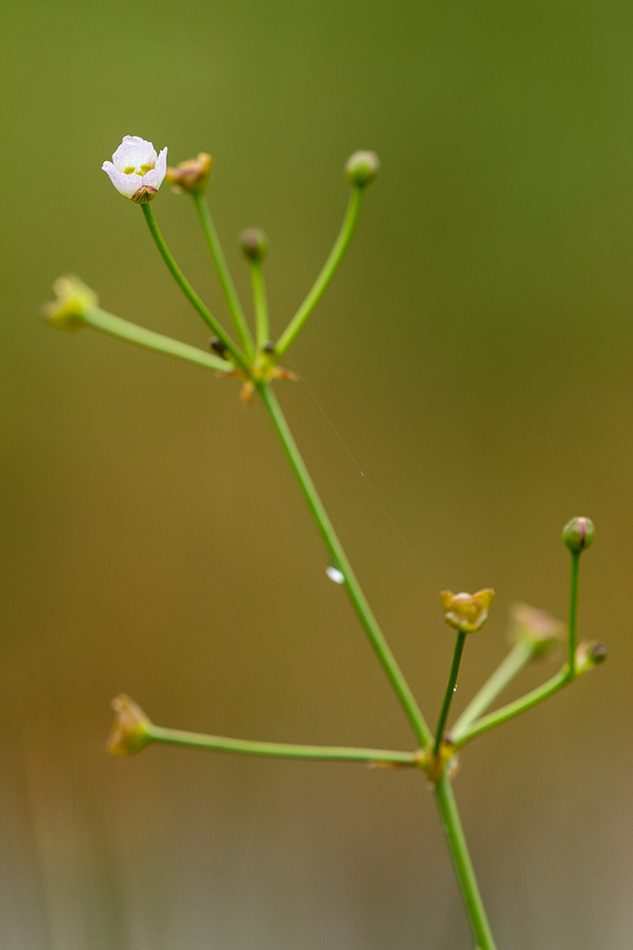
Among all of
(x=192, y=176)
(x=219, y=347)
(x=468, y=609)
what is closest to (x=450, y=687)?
(x=468, y=609)

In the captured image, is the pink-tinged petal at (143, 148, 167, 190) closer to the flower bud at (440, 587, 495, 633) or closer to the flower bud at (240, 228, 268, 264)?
the flower bud at (240, 228, 268, 264)

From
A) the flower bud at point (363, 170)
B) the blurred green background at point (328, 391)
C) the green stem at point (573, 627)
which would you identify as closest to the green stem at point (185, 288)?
the flower bud at point (363, 170)

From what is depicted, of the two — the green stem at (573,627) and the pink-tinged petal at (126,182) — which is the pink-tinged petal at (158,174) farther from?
the green stem at (573,627)

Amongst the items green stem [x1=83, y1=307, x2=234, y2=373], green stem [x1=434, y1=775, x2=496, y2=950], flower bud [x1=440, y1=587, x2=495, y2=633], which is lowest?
green stem [x1=434, y1=775, x2=496, y2=950]

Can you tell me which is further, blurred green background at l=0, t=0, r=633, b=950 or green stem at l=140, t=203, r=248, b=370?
blurred green background at l=0, t=0, r=633, b=950

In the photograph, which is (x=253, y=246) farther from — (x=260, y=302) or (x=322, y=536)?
(x=322, y=536)

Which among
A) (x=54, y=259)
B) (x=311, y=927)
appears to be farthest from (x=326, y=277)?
(x=54, y=259)

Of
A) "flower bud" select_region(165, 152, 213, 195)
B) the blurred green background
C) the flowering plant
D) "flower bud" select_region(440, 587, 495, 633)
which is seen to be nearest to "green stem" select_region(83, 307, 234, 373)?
the flowering plant
